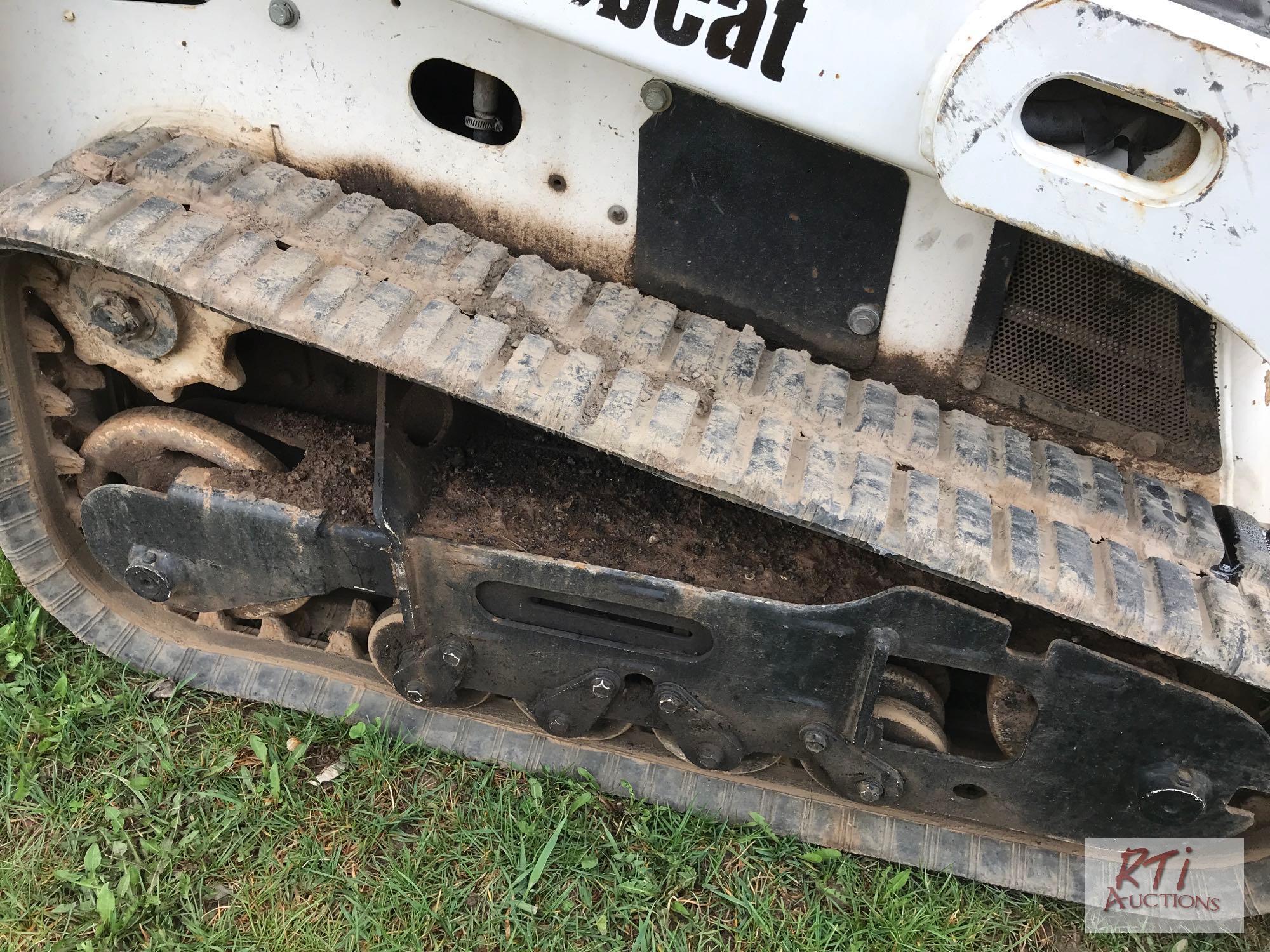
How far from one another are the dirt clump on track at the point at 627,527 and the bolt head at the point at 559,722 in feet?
1.16

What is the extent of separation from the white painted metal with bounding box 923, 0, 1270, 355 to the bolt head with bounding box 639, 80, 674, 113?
48 cm

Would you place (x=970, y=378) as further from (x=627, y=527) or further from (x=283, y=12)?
(x=283, y=12)

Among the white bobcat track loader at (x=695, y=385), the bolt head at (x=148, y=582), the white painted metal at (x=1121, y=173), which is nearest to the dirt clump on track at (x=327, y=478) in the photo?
the white bobcat track loader at (x=695, y=385)

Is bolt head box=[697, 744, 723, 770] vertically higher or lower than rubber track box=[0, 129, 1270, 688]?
lower

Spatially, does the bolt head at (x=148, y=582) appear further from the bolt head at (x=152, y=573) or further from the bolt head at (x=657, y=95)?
the bolt head at (x=657, y=95)

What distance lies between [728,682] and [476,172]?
1.00 meters

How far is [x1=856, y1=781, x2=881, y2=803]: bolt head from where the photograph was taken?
6.48ft

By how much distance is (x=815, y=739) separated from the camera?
6.32ft

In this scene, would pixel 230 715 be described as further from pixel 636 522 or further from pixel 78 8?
pixel 78 8

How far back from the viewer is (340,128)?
190 cm

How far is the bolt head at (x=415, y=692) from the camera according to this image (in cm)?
206

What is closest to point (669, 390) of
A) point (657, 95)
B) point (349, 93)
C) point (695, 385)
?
point (695, 385)

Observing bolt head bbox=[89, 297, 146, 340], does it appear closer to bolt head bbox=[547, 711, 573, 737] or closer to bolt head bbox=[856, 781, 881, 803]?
bolt head bbox=[547, 711, 573, 737]

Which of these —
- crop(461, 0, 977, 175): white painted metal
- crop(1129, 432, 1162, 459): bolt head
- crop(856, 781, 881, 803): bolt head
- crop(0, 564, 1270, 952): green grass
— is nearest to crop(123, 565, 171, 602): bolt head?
crop(0, 564, 1270, 952): green grass
